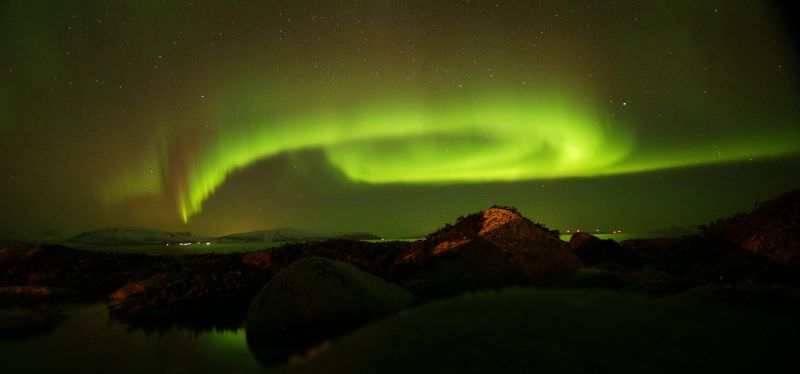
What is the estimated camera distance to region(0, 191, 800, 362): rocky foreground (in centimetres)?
671

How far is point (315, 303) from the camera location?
6824 mm

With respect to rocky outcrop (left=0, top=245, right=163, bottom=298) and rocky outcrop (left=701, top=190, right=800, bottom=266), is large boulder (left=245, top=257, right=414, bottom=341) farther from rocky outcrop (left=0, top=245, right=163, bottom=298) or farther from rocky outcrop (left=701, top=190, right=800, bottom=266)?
rocky outcrop (left=0, top=245, right=163, bottom=298)

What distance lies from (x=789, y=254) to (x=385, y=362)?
32.4ft

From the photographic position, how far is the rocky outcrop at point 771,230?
29.2 ft

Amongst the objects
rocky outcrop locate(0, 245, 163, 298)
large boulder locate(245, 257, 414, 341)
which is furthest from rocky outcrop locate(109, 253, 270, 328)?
rocky outcrop locate(0, 245, 163, 298)

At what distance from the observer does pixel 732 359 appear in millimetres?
4012

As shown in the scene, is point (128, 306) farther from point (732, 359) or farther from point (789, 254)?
point (789, 254)

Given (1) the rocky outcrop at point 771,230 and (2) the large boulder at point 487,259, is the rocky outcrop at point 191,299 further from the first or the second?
(1) the rocky outcrop at point 771,230

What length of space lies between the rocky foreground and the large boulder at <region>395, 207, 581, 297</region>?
0.03 meters

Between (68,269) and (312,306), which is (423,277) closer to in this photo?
(312,306)

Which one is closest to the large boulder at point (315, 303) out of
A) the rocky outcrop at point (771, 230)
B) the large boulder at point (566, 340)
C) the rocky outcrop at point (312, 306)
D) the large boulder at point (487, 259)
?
the rocky outcrop at point (312, 306)

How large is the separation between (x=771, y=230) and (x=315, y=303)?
10612 millimetres

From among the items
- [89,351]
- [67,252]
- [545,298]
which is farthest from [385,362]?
[67,252]

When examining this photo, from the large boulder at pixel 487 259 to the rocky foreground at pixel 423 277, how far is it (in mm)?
33
